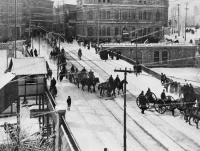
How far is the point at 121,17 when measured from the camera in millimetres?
78000

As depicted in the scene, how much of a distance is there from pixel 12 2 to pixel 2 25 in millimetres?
7314

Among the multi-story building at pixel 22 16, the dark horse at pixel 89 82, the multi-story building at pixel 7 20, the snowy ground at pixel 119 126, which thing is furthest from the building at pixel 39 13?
the snowy ground at pixel 119 126

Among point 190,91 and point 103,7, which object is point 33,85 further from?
point 103,7

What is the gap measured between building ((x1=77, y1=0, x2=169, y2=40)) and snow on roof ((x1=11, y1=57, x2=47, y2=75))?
4862 centimetres

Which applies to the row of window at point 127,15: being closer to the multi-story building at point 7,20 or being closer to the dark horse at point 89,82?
the multi-story building at point 7,20

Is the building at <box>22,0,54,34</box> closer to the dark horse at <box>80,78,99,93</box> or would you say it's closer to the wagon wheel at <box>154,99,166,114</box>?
the dark horse at <box>80,78,99,93</box>

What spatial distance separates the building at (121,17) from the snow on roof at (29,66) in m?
48.6

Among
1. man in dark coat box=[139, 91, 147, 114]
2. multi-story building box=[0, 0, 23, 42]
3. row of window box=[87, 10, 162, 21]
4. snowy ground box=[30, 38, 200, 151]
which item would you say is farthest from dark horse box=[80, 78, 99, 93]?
row of window box=[87, 10, 162, 21]

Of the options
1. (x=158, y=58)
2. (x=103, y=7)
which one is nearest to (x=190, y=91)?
(x=158, y=58)

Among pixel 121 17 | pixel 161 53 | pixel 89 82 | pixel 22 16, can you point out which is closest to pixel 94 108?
pixel 89 82

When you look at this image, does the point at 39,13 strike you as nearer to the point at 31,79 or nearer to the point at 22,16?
the point at 22,16

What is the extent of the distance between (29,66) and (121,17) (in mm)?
53833

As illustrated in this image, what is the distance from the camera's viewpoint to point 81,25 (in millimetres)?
80062

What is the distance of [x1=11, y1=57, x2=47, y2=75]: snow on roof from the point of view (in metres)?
26.0
